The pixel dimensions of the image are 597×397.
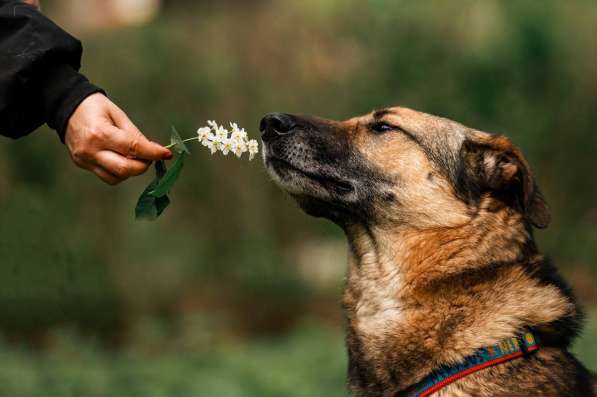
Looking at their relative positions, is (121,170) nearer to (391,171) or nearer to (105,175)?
(105,175)

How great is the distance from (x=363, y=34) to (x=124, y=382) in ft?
18.3

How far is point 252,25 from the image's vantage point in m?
10.8

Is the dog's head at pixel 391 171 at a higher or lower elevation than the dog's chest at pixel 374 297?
higher

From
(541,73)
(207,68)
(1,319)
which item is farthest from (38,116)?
(541,73)

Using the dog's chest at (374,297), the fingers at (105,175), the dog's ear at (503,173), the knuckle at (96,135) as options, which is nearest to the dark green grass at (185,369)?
the dog's chest at (374,297)

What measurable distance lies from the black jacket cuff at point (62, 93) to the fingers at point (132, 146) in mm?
226

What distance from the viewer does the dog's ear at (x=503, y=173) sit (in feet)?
13.0

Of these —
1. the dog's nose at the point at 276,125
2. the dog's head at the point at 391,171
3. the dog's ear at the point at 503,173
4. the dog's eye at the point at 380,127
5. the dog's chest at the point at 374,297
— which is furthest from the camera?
the dog's eye at the point at 380,127

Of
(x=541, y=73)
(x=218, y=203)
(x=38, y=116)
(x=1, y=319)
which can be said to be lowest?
(x=1, y=319)

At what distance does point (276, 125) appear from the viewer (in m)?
4.48

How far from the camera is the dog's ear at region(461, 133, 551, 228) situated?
13.0ft

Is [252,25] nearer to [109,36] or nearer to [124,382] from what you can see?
[109,36]

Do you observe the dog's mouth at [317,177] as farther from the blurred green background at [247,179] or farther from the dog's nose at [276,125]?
the blurred green background at [247,179]

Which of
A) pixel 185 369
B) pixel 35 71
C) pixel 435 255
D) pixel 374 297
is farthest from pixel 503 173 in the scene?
pixel 185 369
